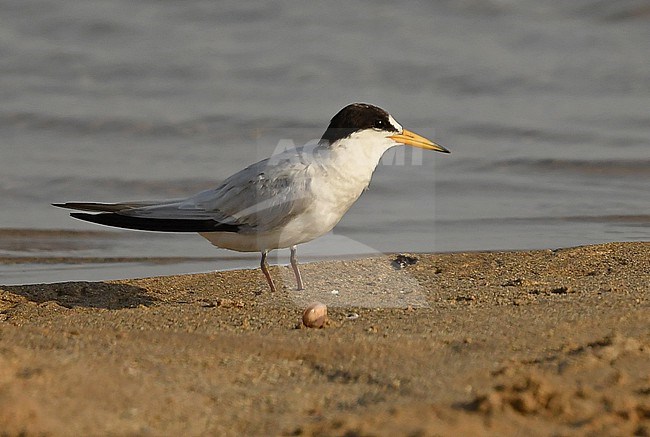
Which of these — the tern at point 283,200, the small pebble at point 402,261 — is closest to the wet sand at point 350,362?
the tern at point 283,200

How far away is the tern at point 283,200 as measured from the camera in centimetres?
542

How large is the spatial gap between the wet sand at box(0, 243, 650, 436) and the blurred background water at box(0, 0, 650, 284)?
1750 millimetres

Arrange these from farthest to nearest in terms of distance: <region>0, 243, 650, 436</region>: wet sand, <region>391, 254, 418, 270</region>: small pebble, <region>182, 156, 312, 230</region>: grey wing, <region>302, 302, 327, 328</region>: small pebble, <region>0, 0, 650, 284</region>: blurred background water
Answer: <region>0, 0, 650, 284</region>: blurred background water, <region>391, 254, 418, 270</region>: small pebble, <region>182, 156, 312, 230</region>: grey wing, <region>302, 302, 327, 328</region>: small pebble, <region>0, 243, 650, 436</region>: wet sand

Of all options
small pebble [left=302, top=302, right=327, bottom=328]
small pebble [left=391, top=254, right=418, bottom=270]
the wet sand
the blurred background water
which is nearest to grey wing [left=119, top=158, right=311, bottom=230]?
the wet sand

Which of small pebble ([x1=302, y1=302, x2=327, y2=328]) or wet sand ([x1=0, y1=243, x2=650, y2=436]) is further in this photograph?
small pebble ([x1=302, y1=302, x2=327, y2=328])

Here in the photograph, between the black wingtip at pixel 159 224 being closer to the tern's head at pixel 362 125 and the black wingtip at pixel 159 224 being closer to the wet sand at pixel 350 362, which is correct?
the wet sand at pixel 350 362

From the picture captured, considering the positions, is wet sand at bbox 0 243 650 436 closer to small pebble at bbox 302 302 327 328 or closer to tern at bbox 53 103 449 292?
small pebble at bbox 302 302 327 328

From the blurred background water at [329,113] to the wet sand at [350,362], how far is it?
1.75 m

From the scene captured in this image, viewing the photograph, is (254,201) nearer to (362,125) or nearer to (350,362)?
(362,125)

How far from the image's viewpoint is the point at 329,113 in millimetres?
9352

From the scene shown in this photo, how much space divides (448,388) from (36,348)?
1392mm

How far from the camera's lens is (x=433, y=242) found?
6918 mm

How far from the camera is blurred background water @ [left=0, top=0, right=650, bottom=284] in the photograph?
7.25 m

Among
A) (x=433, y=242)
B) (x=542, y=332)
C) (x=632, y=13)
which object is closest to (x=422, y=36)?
(x=632, y=13)
